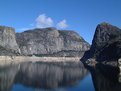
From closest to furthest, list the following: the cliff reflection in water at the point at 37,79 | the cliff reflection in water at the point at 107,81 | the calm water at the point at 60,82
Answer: the cliff reflection in water at the point at 107,81 < the calm water at the point at 60,82 < the cliff reflection in water at the point at 37,79

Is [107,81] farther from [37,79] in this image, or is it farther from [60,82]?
[37,79]

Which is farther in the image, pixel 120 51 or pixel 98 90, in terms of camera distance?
pixel 120 51

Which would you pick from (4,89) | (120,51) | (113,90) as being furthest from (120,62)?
→ (120,51)

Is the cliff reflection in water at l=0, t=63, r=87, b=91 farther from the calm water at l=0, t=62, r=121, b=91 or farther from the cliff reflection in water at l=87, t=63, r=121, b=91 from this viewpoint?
the cliff reflection in water at l=87, t=63, r=121, b=91

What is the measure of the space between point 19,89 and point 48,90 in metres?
7.88

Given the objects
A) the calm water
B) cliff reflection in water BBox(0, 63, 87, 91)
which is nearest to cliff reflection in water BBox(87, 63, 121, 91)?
the calm water

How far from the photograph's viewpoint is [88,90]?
79875 mm

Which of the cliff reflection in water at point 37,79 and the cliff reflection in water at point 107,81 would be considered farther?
the cliff reflection in water at point 37,79

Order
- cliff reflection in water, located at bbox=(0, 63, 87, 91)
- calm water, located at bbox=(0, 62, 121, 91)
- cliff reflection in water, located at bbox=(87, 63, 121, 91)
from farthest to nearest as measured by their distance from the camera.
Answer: cliff reflection in water, located at bbox=(0, 63, 87, 91) < calm water, located at bbox=(0, 62, 121, 91) < cliff reflection in water, located at bbox=(87, 63, 121, 91)

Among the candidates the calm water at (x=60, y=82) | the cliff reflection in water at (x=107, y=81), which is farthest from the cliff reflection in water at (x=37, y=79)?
the cliff reflection in water at (x=107, y=81)

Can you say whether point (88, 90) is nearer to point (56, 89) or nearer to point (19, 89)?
point (56, 89)

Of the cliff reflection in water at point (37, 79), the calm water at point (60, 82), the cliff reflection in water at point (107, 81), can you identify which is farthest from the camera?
the cliff reflection in water at point (37, 79)

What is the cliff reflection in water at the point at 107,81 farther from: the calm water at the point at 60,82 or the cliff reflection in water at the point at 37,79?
the cliff reflection in water at the point at 37,79

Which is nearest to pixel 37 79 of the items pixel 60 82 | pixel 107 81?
pixel 60 82
